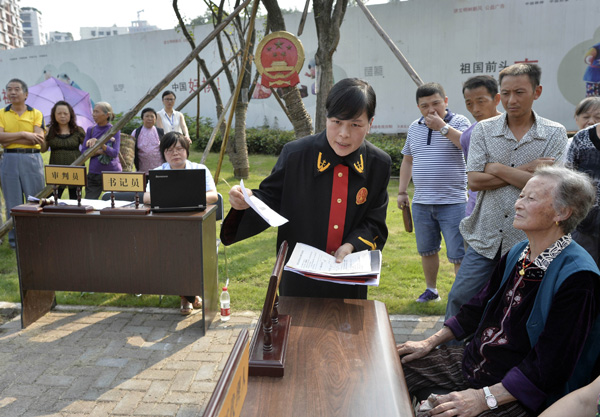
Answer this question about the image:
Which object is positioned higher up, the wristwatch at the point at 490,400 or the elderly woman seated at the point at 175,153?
the elderly woman seated at the point at 175,153

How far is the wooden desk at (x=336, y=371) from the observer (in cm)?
133

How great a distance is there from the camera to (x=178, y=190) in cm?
371

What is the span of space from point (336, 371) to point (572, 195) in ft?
3.70

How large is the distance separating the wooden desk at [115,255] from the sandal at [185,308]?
302mm

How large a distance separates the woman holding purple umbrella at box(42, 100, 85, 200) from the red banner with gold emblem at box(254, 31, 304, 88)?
2722 mm

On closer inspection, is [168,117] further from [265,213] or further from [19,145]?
[265,213]

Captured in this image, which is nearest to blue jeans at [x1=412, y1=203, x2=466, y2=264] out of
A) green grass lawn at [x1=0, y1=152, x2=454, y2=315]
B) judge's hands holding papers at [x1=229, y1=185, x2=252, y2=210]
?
green grass lawn at [x1=0, y1=152, x2=454, y2=315]

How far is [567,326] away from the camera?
1653 mm

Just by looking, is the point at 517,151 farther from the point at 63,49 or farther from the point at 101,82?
the point at 63,49

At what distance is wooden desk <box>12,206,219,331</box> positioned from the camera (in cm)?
378

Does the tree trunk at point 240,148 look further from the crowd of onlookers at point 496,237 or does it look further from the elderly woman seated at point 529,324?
the elderly woman seated at point 529,324

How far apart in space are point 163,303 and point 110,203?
108cm

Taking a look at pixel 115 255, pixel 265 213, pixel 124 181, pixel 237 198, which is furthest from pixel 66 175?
pixel 265 213

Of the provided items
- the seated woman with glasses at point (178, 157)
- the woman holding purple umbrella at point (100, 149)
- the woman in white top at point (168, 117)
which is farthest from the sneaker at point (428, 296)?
the woman in white top at point (168, 117)
